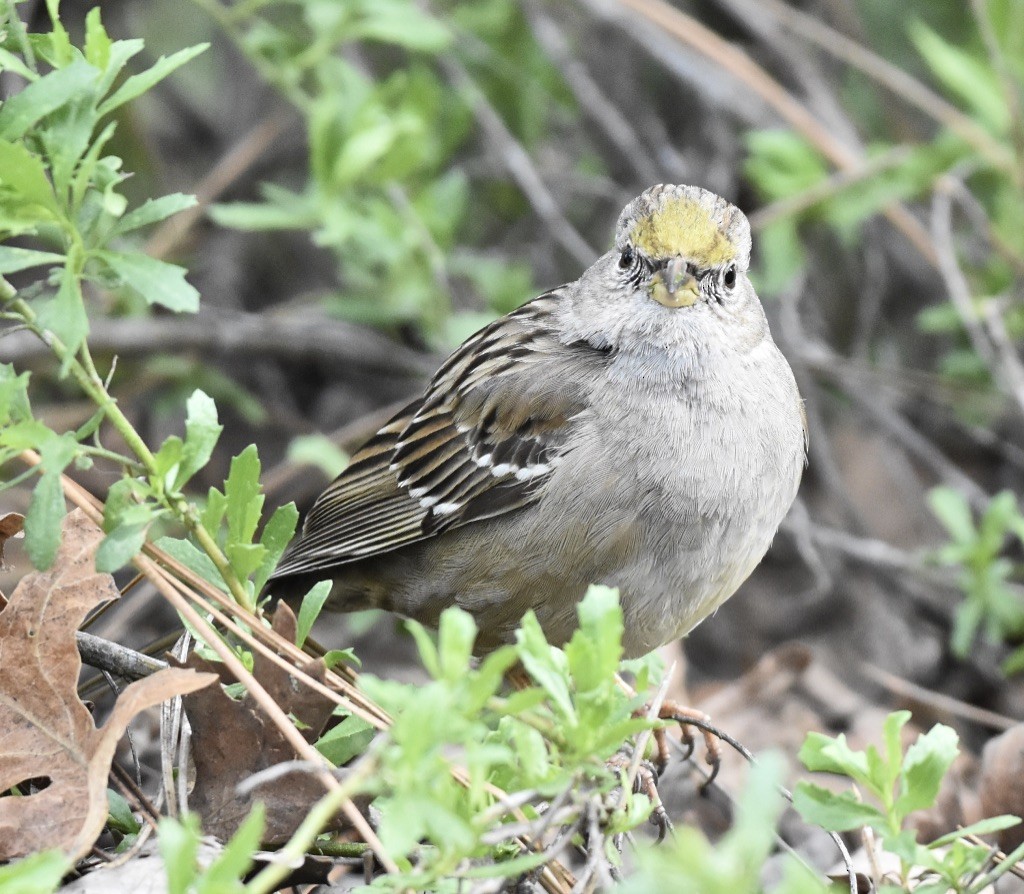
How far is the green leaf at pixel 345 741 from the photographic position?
2.23m

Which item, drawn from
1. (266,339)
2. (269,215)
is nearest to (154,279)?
(269,215)

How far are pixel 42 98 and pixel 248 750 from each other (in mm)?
1066

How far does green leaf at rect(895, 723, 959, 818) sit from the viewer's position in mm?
1925

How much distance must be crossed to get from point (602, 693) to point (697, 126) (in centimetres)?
417

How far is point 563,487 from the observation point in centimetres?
313

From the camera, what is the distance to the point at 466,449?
11.6 ft

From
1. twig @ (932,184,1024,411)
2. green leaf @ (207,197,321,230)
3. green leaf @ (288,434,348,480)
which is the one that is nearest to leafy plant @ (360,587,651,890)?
green leaf @ (288,434,348,480)

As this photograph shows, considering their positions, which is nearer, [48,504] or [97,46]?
[48,504]

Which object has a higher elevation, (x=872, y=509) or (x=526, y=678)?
(x=526, y=678)

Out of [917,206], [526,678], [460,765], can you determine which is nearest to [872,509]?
[917,206]

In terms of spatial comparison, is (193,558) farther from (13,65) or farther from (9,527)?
(13,65)


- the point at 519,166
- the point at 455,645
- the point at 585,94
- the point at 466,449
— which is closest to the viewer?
the point at 455,645

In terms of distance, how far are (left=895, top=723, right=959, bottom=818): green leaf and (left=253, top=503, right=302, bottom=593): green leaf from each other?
980mm

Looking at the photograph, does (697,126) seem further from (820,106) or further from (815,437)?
(815,437)
